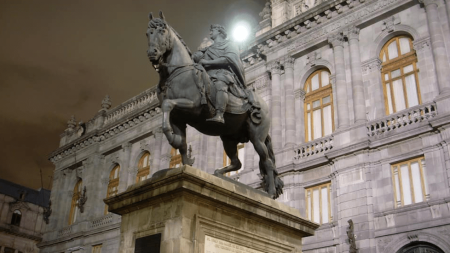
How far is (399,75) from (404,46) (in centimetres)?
146

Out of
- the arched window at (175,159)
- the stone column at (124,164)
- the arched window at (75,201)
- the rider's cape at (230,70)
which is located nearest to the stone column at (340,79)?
the arched window at (175,159)

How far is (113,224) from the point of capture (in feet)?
112

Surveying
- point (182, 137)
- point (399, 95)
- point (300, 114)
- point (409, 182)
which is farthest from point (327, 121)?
point (182, 137)

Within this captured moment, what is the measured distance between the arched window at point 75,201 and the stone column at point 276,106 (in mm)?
19852

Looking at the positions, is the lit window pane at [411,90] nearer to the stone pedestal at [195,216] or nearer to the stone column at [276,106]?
the stone column at [276,106]

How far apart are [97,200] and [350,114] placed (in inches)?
854

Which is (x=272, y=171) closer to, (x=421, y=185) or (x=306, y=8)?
(x=421, y=185)

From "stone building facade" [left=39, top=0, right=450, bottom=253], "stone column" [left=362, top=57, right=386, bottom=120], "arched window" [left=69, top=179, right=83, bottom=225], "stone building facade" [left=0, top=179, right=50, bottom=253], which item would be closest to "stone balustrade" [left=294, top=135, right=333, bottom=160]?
"stone building facade" [left=39, top=0, right=450, bottom=253]

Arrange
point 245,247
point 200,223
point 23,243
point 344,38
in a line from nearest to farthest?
1. point 200,223
2. point 245,247
3. point 344,38
4. point 23,243

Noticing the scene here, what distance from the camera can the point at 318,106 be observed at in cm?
2569

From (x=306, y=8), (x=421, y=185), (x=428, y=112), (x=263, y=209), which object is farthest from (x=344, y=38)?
(x=263, y=209)

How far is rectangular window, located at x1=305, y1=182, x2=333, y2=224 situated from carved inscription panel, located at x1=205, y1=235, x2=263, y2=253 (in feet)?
48.0

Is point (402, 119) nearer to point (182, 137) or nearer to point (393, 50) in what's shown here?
point (393, 50)

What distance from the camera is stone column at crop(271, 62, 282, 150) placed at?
Answer: 85.3 feet
